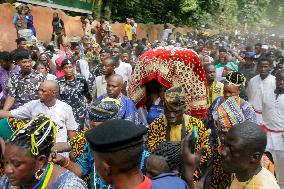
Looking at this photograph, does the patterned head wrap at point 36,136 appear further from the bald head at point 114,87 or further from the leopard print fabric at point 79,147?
the bald head at point 114,87

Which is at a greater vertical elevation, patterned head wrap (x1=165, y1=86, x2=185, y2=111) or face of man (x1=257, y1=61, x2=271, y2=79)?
patterned head wrap (x1=165, y1=86, x2=185, y2=111)

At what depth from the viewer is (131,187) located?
2.54 meters

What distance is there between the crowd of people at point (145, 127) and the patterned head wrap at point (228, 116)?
1cm

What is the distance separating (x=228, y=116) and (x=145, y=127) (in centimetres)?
239

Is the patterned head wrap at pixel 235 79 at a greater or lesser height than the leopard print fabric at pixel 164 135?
greater

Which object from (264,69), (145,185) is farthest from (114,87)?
(145,185)

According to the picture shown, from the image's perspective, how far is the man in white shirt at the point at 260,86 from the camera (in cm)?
747

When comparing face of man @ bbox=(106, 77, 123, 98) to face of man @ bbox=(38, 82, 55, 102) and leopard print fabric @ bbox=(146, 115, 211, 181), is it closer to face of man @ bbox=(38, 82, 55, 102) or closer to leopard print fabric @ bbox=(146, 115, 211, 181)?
face of man @ bbox=(38, 82, 55, 102)

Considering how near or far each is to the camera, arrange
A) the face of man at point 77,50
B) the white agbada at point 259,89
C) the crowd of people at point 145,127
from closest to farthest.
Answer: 1. the crowd of people at point 145,127
2. the white agbada at point 259,89
3. the face of man at point 77,50

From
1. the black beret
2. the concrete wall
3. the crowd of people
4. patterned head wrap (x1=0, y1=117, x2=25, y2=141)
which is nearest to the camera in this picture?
the black beret

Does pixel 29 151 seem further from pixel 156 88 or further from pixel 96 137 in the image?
pixel 156 88

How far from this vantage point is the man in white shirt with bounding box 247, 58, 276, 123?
747 cm

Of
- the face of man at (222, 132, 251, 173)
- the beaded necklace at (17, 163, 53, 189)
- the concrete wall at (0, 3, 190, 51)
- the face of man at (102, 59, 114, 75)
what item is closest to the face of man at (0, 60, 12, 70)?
the face of man at (102, 59, 114, 75)

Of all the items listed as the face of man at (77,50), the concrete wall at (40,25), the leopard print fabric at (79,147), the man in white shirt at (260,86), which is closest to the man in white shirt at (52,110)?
the leopard print fabric at (79,147)
